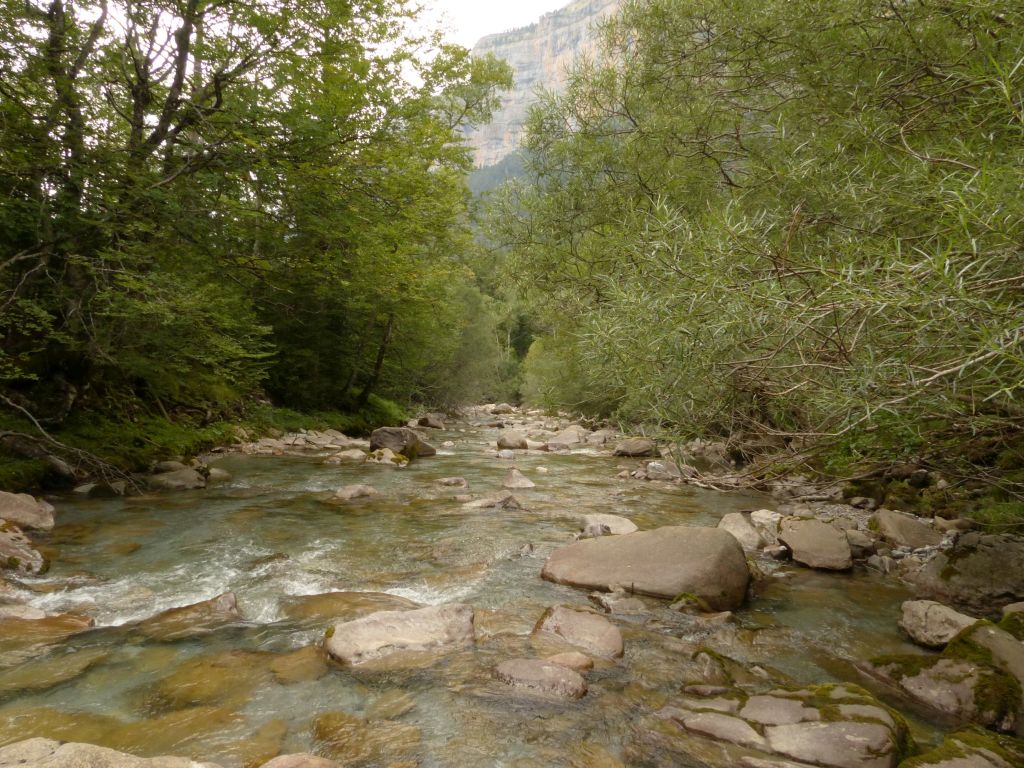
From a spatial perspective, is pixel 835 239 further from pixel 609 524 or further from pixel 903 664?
pixel 609 524

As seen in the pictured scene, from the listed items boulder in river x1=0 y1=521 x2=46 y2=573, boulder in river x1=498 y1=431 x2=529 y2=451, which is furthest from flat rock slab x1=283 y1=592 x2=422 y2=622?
boulder in river x1=498 y1=431 x2=529 y2=451

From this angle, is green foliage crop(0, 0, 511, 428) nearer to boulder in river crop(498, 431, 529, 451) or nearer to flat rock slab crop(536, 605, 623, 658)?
flat rock slab crop(536, 605, 623, 658)

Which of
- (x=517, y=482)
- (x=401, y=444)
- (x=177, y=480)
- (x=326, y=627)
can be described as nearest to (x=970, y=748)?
(x=326, y=627)

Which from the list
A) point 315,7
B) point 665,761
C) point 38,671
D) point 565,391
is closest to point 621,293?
point 665,761

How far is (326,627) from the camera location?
497 cm

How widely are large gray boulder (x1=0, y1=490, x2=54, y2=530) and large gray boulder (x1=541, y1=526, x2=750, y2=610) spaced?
250 inches

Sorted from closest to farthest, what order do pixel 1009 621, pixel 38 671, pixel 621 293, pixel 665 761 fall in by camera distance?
pixel 665 761, pixel 38 671, pixel 1009 621, pixel 621 293

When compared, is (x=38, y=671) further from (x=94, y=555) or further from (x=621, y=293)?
(x=621, y=293)

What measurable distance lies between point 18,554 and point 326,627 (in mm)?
3770

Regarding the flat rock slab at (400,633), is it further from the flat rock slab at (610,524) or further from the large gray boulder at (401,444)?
the large gray boulder at (401,444)

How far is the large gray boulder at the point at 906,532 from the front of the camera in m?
7.73

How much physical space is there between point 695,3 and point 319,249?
7.05 meters

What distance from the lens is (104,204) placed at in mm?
A: 7352

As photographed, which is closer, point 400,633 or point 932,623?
point 400,633
